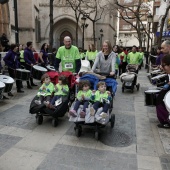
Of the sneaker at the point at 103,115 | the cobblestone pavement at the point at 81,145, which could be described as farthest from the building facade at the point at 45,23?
the sneaker at the point at 103,115

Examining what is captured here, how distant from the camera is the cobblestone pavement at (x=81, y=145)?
12.2ft

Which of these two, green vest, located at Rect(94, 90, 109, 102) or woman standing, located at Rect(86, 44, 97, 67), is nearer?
green vest, located at Rect(94, 90, 109, 102)

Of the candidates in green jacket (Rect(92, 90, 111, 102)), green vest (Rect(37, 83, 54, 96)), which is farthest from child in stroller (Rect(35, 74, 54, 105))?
green jacket (Rect(92, 90, 111, 102))

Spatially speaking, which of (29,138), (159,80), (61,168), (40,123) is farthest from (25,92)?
(61,168)

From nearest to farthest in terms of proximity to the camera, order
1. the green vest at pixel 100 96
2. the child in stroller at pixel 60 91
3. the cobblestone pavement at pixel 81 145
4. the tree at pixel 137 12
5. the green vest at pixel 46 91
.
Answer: the cobblestone pavement at pixel 81 145 < the green vest at pixel 100 96 < the child in stroller at pixel 60 91 < the green vest at pixel 46 91 < the tree at pixel 137 12

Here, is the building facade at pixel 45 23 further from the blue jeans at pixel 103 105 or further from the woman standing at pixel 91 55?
the blue jeans at pixel 103 105

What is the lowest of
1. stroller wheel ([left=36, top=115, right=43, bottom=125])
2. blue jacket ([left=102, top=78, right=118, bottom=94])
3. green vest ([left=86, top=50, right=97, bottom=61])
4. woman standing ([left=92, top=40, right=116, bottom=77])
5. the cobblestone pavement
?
the cobblestone pavement

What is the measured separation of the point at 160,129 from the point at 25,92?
5555 millimetres

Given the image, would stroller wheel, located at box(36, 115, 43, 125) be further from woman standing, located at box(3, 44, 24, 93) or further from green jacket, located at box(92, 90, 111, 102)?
woman standing, located at box(3, 44, 24, 93)

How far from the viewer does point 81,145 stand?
4.40 meters

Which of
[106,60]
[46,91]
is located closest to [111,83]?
[106,60]

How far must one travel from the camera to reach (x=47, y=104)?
507cm

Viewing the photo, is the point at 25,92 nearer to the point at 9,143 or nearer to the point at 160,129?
the point at 9,143

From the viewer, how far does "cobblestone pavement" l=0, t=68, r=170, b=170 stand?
3.72 m
